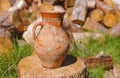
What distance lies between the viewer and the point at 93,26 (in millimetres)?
5199

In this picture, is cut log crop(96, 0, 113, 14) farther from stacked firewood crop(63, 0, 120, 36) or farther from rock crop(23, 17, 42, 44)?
rock crop(23, 17, 42, 44)

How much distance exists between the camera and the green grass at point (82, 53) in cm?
347

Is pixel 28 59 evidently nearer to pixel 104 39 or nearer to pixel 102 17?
pixel 104 39

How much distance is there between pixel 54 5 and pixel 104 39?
4.34ft

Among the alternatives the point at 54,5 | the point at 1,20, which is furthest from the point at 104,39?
the point at 1,20

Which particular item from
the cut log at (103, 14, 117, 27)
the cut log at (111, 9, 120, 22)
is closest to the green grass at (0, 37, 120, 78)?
the cut log at (103, 14, 117, 27)

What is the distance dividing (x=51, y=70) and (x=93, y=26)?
2889 mm

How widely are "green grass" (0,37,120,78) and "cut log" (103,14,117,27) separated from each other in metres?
0.62

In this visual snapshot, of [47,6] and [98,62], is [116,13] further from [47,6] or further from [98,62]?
[98,62]

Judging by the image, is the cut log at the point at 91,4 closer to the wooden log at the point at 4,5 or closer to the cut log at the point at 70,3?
the cut log at the point at 70,3

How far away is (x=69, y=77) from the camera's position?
2395 millimetres

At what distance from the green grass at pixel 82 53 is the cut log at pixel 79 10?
83 cm

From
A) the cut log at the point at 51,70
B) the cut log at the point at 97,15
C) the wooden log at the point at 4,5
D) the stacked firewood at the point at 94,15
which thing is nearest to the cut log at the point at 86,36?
the stacked firewood at the point at 94,15

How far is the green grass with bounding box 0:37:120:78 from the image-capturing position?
347cm
